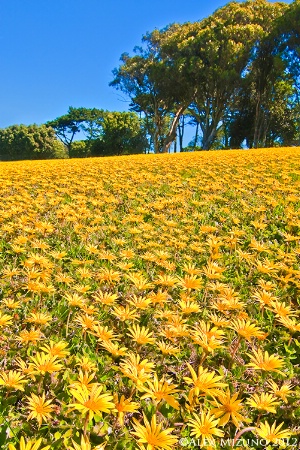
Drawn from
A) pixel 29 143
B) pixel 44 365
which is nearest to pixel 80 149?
pixel 29 143

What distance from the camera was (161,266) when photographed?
281cm

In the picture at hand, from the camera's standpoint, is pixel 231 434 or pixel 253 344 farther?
pixel 253 344

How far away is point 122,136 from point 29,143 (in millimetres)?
12706

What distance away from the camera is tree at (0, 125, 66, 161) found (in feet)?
150

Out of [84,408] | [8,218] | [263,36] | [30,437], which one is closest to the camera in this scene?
[84,408]

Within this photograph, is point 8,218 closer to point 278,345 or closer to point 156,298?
point 156,298

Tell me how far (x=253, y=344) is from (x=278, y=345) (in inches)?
6.3

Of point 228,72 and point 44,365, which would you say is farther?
point 228,72

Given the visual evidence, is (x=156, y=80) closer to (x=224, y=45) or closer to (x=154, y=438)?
(x=224, y=45)

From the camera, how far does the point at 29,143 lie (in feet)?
149

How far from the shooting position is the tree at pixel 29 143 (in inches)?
1797

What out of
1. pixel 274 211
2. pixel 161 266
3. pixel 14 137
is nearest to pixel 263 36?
pixel 274 211

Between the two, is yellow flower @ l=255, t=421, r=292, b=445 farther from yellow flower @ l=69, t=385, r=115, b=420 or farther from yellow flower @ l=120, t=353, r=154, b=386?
yellow flower @ l=69, t=385, r=115, b=420

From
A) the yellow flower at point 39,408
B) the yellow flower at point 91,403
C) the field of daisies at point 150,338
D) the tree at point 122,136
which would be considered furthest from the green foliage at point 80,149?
the yellow flower at point 91,403
